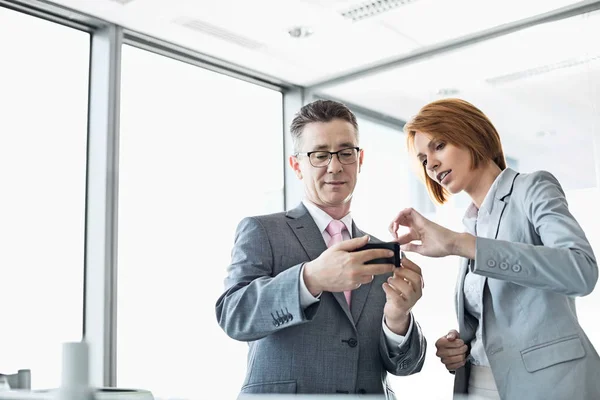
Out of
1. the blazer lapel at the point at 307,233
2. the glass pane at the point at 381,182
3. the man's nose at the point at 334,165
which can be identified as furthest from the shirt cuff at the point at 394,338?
the glass pane at the point at 381,182

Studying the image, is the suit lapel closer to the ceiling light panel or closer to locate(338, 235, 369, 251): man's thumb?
locate(338, 235, 369, 251): man's thumb

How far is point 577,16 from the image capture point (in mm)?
3959

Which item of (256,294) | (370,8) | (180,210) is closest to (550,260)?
(256,294)

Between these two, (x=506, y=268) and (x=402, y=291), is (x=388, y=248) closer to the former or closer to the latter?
(x=402, y=291)

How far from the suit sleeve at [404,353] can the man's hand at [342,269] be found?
292 mm

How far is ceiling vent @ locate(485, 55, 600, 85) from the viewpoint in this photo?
4034mm

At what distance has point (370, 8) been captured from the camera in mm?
3914

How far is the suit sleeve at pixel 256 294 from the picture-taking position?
1768 millimetres

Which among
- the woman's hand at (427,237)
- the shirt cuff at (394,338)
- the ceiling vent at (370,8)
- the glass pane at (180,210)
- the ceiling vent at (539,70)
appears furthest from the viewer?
the glass pane at (180,210)

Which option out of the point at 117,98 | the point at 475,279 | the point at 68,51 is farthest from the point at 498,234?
the point at 68,51

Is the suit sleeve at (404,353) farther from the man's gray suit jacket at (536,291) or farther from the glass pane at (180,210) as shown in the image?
the glass pane at (180,210)

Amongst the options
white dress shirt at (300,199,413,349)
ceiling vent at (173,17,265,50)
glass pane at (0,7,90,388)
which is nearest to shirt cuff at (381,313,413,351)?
white dress shirt at (300,199,413,349)

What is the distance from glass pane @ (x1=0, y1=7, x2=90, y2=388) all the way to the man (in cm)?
214

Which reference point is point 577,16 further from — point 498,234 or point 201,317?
point 201,317
